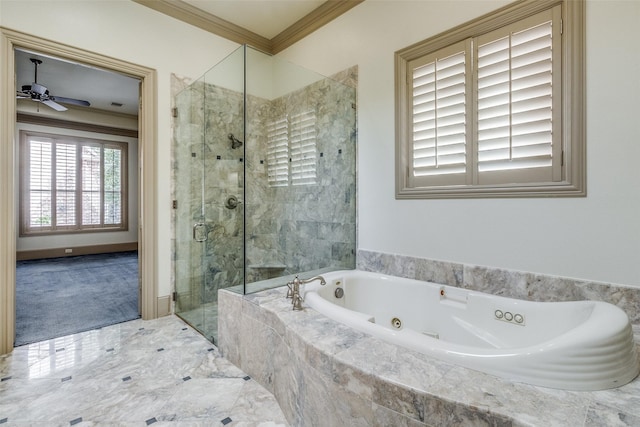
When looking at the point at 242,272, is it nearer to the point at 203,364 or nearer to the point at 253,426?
the point at 203,364

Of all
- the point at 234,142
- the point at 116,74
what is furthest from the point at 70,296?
the point at 234,142

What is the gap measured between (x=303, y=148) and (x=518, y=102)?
1700 mm

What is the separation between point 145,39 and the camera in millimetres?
2693

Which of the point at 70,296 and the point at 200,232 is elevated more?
the point at 200,232

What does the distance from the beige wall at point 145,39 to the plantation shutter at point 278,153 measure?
0.95 meters

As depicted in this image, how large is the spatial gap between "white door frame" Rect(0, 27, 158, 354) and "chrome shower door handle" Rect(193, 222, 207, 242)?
1.27 ft

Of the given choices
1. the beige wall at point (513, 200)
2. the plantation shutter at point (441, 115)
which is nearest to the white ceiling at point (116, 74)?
the beige wall at point (513, 200)

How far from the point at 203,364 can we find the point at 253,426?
717mm

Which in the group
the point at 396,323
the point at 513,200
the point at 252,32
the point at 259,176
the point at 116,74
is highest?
the point at 252,32

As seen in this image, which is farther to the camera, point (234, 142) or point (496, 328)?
point (234, 142)

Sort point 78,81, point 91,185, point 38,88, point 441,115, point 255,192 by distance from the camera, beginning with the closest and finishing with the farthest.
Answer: point 441,115
point 255,192
point 38,88
point 78,81
point 91,185

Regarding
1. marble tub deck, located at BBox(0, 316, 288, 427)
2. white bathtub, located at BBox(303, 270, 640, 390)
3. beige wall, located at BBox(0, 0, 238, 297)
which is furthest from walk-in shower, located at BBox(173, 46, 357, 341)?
white bathtub, located at BBox(303, 270, 640, 390)

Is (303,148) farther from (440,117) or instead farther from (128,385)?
(128,385)

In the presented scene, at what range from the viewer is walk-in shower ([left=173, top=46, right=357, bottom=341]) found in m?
2.38
